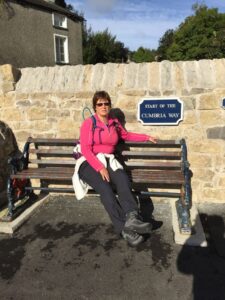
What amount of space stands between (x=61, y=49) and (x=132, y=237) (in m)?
21.7

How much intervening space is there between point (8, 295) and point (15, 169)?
1847 mm

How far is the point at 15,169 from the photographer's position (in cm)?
408

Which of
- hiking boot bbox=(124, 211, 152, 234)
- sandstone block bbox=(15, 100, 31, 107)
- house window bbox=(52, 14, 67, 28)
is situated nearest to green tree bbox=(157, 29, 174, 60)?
house window bbox=(52, 14, 67, 28)

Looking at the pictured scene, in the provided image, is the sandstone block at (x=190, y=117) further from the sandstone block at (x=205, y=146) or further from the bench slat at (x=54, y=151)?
the bench slat at (x=54, y=151)

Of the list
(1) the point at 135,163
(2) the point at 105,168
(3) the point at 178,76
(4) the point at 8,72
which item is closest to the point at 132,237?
(2) the point at 105,168

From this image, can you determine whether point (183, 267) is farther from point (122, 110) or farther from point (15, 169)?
point (15, 169)

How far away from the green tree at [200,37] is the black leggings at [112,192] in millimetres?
28559

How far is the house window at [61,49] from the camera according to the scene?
21.9m

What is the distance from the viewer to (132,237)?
3.10 meters

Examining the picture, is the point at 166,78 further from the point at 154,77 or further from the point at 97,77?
the point at 97,77

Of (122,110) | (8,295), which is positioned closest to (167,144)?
(122,110)

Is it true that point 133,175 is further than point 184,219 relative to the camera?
Yes

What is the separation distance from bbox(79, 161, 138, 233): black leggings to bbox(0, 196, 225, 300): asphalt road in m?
0.30

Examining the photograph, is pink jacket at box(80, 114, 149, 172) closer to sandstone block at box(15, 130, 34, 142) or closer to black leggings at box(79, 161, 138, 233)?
black leggings at box(79, 161, 138, 233)
